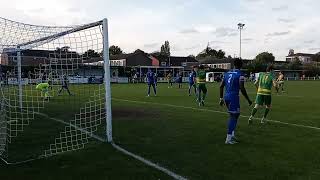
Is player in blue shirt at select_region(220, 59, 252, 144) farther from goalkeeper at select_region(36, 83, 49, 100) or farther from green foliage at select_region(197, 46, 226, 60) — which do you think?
green foliage at select_region(197, 46, 226, 60)

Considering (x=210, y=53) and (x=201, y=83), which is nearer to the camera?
(x=201, y=83)

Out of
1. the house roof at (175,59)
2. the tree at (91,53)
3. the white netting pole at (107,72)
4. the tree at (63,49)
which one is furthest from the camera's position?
the house roof at (175,59)

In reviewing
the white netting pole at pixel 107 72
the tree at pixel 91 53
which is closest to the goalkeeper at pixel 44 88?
the tree at pixel 91 53

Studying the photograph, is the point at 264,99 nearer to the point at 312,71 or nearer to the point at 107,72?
the point at 107,72

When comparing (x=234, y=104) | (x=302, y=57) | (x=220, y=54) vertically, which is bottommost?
(x=234, y=104)

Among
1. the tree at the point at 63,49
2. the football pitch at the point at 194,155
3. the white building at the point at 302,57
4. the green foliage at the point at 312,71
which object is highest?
the white building at the point at 302,57

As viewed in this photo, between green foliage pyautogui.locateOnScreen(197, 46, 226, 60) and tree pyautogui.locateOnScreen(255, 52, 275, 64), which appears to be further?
green foliage pyautogui.locateOnScreen(197, 46, 226, 60)

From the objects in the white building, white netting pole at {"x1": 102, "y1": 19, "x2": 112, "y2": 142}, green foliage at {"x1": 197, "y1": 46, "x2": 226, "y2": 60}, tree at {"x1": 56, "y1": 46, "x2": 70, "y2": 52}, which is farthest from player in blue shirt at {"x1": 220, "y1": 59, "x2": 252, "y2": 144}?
the white building

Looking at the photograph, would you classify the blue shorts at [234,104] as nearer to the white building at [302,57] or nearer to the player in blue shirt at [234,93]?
the player in blue shirt at [234,93]

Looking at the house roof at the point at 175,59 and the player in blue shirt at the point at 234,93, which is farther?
the house roof at the point at 175,59

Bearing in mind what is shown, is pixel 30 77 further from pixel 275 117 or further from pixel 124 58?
pixel 124 58

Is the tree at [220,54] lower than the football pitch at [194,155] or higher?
higher

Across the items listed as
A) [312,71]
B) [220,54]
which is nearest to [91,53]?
[312,71]

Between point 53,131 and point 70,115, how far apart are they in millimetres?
4325
